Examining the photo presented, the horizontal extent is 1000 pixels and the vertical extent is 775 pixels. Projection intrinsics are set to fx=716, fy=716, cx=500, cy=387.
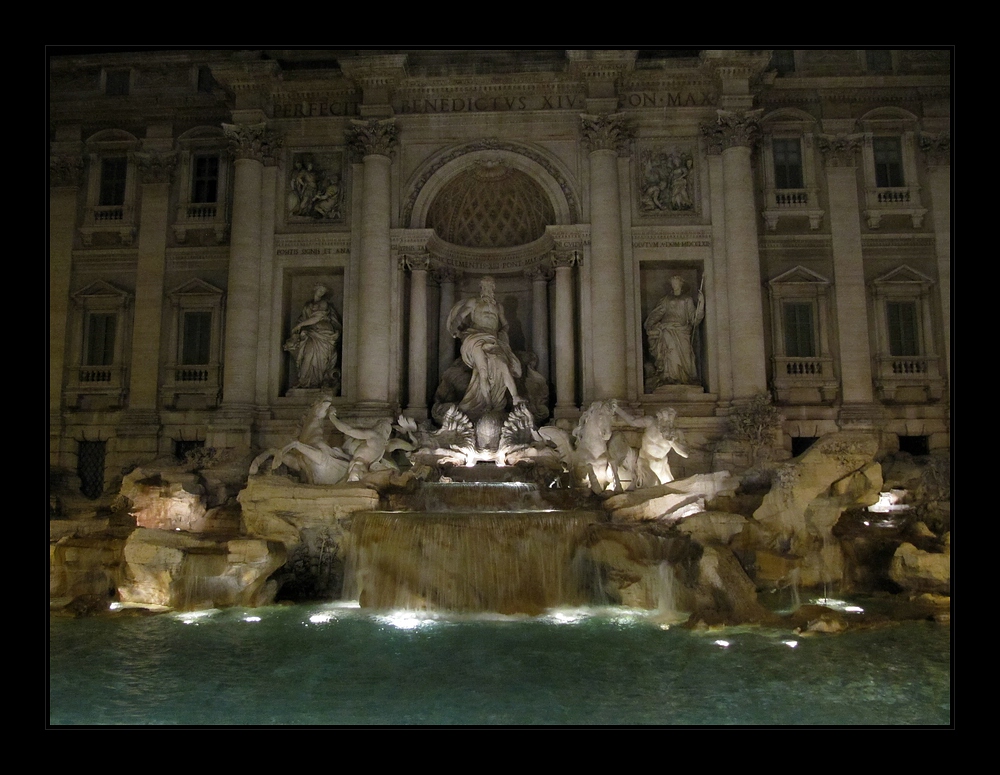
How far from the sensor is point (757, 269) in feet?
54.9

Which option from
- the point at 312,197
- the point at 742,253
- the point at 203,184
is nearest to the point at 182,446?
the point at 203,184

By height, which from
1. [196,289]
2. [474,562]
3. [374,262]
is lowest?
[474,562]

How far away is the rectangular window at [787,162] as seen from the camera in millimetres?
17969

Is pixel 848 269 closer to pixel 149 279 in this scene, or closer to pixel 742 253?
pixel 742 253

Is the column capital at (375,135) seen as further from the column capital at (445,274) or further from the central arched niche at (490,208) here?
the column capital at (445,274)

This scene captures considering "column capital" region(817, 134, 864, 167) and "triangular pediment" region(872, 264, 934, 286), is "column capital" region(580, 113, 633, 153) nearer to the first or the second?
"column capital" region(817, 134, 864, 167)

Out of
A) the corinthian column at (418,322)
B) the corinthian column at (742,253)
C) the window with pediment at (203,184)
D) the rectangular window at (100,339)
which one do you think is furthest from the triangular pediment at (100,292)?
the corinthian column at (742,253)

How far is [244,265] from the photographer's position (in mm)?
17281

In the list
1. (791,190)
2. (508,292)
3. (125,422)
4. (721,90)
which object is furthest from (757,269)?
(125,422)

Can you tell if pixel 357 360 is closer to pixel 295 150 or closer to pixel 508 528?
pixel 295 150

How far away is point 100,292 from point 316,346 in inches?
246

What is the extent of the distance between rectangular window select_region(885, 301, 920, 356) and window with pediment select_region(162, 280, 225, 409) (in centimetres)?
1664

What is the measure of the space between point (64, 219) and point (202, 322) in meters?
4.77

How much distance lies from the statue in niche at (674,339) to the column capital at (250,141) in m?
10.4
